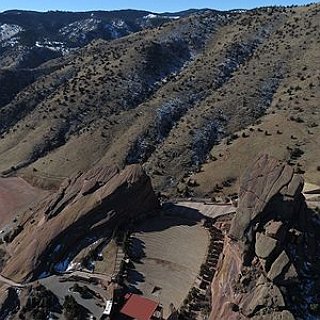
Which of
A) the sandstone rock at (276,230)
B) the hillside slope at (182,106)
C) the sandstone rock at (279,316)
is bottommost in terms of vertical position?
the hillside slope at (182,106)

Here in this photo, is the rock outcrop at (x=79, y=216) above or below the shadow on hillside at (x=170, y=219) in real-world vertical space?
above

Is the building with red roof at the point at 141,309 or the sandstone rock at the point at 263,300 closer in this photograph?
the sandstone rock at the point at 263,300

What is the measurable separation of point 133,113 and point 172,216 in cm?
5470

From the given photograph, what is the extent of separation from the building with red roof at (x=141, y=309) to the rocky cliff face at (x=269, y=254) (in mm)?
5276

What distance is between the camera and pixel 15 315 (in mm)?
54281

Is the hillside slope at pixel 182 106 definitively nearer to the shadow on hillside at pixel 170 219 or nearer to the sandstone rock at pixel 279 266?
the shadow on hillside at pixel 170 219

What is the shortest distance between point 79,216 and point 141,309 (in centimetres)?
1531

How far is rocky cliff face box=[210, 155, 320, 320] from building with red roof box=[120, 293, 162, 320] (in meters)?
5.28

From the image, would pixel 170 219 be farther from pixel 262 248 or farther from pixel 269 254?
pixel 269 254

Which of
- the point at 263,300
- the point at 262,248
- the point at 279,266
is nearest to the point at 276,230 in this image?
the point at 262,248

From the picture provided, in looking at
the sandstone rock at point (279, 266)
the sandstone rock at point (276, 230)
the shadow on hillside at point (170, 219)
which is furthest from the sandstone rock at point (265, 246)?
the shadow on hillside at point (170, 219)

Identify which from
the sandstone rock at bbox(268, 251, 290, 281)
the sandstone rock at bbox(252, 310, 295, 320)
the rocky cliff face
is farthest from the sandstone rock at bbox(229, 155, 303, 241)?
the sandstone rock at bbox(252, 310, 295, 320)

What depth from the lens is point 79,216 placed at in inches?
2468

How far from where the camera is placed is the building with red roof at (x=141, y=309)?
50578mm
